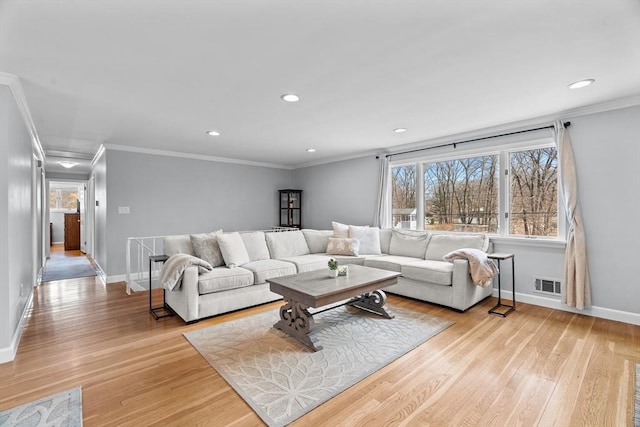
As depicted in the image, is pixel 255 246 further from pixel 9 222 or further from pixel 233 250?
pixel 9 222

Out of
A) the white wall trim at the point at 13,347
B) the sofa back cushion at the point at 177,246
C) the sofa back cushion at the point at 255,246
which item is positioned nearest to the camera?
the white wall trim at the point at 13,347

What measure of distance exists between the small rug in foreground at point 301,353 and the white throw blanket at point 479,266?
28.8 inches

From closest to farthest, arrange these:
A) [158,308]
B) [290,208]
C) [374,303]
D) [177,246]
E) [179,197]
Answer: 1. [374,303]
2. [158,308]
3. [177,246]
4. [179,197]
5. [290,208]

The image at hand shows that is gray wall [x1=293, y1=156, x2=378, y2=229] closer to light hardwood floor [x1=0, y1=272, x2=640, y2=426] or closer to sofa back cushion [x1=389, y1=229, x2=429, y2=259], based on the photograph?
sofa back cushion [x1=389, y1=229, x2=429, y2=259]

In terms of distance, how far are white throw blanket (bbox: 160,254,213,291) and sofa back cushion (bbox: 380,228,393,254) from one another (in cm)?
289

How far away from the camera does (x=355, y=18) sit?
5.69ft

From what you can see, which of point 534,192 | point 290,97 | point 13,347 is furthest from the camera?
point 534,192

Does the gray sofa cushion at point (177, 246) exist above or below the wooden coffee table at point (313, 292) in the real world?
above

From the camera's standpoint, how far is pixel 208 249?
151 inches

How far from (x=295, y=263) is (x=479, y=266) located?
2.37m

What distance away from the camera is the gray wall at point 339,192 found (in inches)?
230

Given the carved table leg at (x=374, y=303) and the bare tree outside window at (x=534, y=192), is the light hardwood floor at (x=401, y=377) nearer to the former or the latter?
the carved table leg at (x=374, y=303)

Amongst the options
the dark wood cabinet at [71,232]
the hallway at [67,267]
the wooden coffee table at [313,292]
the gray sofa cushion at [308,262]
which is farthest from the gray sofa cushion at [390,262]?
the dark wood cabinet at [71,232]

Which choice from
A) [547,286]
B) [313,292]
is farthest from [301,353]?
[547,286]
